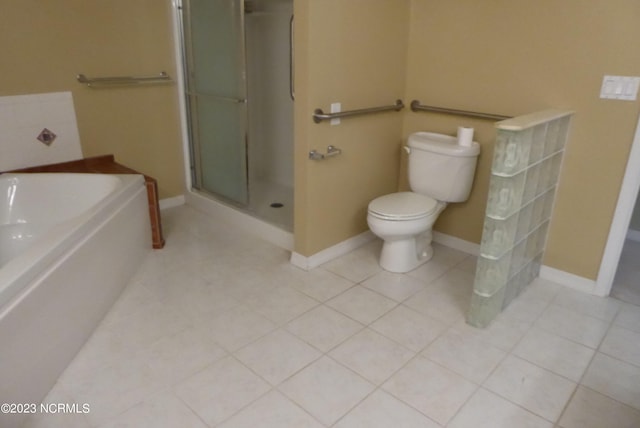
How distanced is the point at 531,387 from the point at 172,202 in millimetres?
2832

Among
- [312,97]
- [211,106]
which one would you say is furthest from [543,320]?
[211,106]

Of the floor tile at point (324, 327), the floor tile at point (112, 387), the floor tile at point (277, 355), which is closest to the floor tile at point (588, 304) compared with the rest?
the floor tile at point (324, 327)

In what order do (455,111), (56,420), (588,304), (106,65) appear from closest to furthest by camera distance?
(56,420) < (588,304) < (455,111) < (106,65)

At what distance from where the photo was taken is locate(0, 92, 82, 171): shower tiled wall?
2.69m

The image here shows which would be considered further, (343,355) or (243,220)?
(243,220)

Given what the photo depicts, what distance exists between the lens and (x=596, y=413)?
1.67 metres

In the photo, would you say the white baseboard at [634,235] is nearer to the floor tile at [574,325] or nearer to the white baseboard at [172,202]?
the floor tile at [574,325]

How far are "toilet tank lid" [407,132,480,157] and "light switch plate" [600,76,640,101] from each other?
2.14 ft

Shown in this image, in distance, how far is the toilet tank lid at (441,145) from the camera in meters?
2.51

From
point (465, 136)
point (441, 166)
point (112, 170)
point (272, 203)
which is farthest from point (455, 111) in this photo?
point (112, 170)

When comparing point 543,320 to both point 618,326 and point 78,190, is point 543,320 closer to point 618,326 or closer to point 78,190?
point 618,326

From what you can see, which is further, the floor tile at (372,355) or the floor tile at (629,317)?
the floor tile at (629,317)

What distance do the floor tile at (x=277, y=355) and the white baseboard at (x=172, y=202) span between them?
6.19 ft

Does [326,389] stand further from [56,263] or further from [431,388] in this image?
[56,263]
